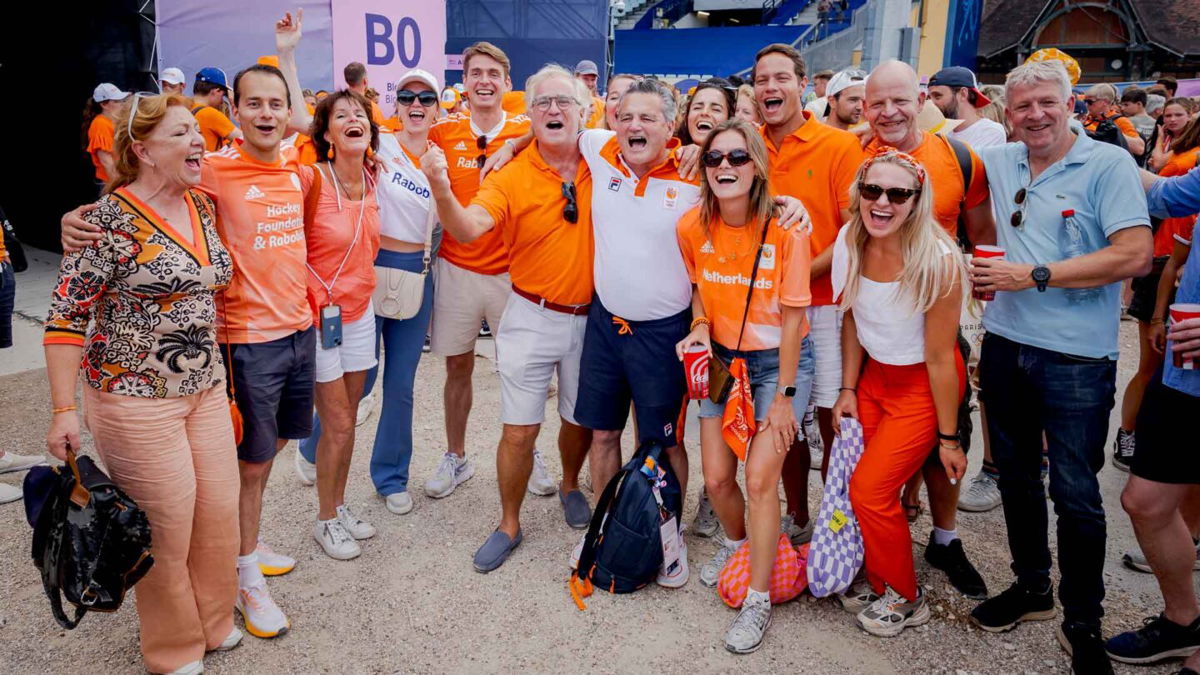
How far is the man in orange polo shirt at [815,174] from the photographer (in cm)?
342

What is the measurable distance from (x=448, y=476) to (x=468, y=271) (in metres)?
1.14

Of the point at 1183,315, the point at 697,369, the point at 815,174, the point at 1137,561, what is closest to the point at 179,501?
the point at 697,369

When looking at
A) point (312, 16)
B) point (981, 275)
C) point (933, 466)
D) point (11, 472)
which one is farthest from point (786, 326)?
point (312, 16)

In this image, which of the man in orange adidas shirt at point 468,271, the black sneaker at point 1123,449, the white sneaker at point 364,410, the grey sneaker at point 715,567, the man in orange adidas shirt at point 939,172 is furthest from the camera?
the white sneaker at point 364,410

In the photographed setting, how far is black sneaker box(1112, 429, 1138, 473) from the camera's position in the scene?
15.5ft

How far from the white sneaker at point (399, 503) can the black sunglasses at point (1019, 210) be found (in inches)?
122

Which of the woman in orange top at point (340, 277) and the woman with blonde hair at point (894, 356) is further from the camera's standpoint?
the woman in orange top at point (340, 277)

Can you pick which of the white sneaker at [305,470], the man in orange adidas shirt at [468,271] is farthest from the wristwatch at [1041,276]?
the white sneaker at [305,470]

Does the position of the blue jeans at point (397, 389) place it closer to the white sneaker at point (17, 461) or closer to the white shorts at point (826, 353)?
the white sneaker at point (17, 461)

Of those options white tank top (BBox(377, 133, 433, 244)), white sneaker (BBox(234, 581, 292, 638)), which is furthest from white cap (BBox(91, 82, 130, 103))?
white sneaker (BBox(234, 581, 292, 638))

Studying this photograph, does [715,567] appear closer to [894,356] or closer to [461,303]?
[894,356]

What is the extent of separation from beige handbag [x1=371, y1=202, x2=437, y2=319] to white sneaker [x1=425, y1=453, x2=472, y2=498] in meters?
0.97

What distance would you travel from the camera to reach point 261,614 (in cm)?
314

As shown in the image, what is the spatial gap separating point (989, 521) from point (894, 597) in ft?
3.99
